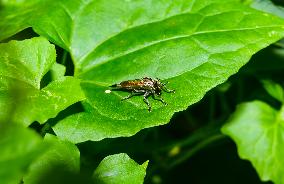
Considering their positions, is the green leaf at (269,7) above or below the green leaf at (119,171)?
above

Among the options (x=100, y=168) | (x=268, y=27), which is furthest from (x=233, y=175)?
(x=100, y=168)

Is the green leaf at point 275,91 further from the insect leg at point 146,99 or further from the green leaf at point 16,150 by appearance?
the green leaf at point 16,150

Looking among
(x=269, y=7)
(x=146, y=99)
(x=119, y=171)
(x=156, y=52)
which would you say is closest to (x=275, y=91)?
(x=269, y=7)

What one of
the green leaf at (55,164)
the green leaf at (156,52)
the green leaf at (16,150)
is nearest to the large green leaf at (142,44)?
the green leaf at (156,52)

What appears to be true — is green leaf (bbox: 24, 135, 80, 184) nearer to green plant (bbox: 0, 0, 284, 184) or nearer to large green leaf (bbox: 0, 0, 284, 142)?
green plant (bbox: 0, 0, 284, 184)

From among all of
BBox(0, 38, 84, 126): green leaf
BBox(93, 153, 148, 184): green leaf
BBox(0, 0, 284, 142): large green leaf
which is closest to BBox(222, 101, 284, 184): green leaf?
BBox(0, 0, 284, 142): large green leaf

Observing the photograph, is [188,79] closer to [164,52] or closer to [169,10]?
[164,52]
